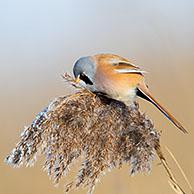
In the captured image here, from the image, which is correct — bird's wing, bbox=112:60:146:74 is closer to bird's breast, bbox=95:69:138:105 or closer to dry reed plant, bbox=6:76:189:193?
bird's breast, bbox=95:69:138:105

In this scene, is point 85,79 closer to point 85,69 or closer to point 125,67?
point 85,69

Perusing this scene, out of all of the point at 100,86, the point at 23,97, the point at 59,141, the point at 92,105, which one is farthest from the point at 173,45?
the point at 23,97

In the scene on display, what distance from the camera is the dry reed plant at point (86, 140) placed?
1.46 meters

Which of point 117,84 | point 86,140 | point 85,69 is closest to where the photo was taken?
point 86,140

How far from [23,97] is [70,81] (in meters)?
2.43

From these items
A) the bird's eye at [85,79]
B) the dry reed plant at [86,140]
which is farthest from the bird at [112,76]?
the dry reed plant at [86,140]

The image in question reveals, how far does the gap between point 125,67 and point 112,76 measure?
89 millimetres

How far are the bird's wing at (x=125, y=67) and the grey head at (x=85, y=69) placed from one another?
12 centimetres

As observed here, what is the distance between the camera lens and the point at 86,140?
4.91 ft

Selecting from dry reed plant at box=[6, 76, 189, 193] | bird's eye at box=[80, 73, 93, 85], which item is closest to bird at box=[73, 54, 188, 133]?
bird's eye at box=[80, 73, 93, 85]

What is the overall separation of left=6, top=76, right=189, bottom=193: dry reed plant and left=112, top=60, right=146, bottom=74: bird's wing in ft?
1.97

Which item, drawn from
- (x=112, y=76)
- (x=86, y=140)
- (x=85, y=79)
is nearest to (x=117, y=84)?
(x=112, y=76)

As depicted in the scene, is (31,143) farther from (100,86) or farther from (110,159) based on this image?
(100,86)

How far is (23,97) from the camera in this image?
3963mm
